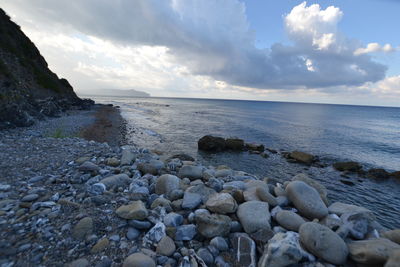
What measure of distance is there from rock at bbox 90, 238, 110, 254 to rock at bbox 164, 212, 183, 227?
1.02 metres

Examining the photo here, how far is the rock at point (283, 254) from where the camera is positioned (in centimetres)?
273

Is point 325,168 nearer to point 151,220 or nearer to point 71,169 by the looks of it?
point 151,220

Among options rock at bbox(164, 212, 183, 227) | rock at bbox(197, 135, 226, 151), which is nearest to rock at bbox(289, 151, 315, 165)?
rock at bbox(197, 135, 226, 151)

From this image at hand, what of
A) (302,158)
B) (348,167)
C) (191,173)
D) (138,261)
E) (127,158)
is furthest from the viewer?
(302,158)

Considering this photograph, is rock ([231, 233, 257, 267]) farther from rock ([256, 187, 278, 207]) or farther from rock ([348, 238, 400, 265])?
rock ([348, 238, 400, 265])

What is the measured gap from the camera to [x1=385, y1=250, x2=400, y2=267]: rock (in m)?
2.47

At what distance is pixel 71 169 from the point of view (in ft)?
18.4

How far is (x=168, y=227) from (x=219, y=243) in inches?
38.1

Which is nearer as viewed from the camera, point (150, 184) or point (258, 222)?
point (258, 222)

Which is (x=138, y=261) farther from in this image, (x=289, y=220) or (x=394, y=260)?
(x=394, y=260)

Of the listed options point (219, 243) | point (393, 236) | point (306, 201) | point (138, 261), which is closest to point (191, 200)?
point (219, 243)

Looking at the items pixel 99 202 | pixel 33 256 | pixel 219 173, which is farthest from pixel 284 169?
pixel 33 256

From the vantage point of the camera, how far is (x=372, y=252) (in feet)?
9.09

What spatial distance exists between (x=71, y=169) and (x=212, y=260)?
5.08 metres
